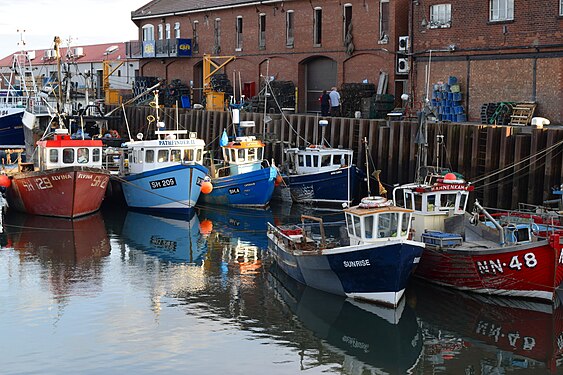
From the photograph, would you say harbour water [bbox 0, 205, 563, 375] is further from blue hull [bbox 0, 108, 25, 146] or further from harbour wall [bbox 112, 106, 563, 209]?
blue hull [bbox 0, 108, 25, 146]

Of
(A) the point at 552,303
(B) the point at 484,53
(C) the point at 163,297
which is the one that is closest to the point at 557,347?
(A) the point at 552,303

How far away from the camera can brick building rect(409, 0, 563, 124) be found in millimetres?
32250

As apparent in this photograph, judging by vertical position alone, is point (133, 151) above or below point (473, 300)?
above

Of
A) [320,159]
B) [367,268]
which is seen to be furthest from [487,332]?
[320,159]

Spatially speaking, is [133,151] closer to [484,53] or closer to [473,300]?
[484,53]

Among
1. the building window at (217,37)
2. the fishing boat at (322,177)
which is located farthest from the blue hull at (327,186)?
the building window at (217,37)

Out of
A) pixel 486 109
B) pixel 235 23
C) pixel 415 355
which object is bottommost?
pixel 415 355

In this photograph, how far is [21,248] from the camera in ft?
90.0

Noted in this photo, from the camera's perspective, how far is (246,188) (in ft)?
115

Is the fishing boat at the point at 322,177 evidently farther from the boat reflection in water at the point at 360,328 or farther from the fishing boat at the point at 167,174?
the boat reflection in water at the point at 360,328

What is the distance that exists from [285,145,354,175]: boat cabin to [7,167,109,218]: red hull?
7.42m

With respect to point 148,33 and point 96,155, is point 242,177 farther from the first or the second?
point 148,33

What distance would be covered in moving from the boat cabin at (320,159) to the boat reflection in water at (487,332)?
42.5 feet

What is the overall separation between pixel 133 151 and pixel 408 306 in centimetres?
1676
